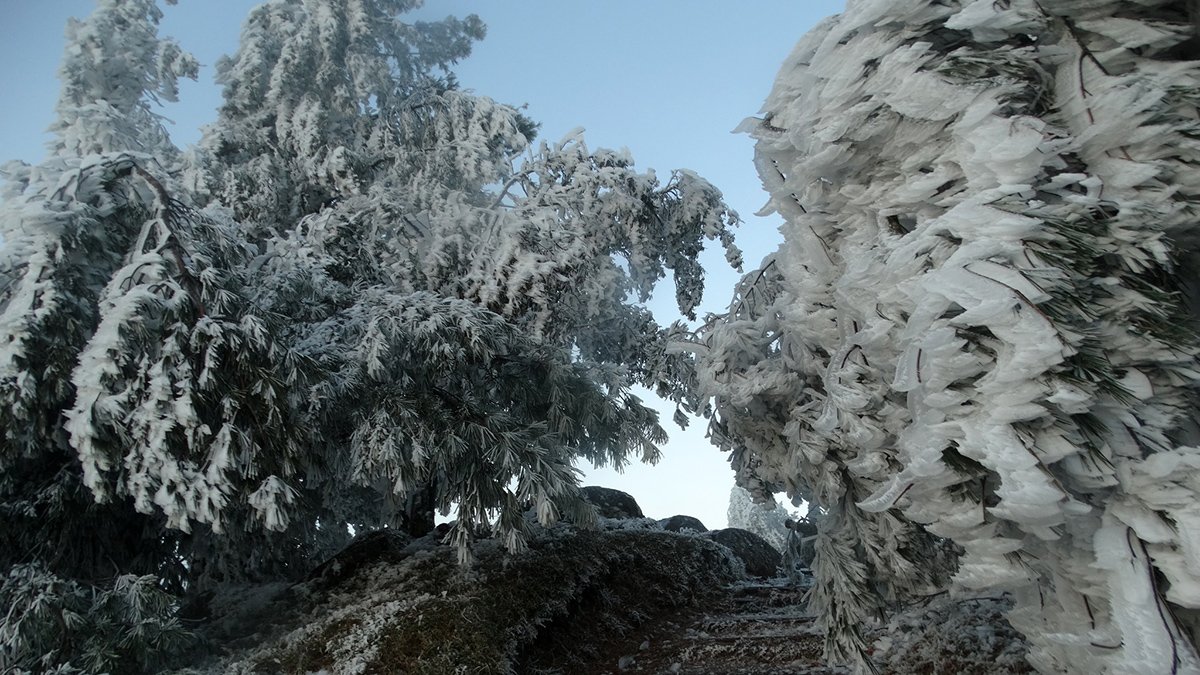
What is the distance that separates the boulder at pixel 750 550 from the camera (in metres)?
14.7

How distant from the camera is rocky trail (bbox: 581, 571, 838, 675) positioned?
673 cm

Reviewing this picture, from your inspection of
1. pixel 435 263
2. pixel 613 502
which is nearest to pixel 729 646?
pixel 435 263

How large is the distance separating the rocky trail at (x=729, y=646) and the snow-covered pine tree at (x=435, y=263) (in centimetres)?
176

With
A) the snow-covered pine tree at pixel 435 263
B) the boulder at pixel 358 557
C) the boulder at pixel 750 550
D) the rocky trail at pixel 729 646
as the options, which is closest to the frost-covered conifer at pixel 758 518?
the boulder at pixel 750 550

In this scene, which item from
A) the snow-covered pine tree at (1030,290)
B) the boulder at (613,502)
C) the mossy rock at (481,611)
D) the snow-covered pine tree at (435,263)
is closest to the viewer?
the snow-covered pine tree at (1030,290)

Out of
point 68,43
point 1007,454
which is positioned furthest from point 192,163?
point 1007,454

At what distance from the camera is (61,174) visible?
6.33m

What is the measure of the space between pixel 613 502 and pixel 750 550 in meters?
3.10

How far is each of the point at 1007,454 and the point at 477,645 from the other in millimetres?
4992

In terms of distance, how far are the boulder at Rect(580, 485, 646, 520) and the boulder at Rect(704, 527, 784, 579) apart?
1982 millimetres

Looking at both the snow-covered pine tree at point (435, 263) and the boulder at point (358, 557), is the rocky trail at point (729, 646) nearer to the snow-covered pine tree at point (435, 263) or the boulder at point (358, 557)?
the snow-covered pine tree at point (435, 263)

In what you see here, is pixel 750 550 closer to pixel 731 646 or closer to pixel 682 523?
pixel 682 523

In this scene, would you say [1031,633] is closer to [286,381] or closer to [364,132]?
[286,381]

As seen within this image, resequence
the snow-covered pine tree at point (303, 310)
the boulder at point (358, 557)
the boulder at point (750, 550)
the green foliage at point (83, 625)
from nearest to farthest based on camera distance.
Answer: the green foliage at point (83, 625)
the snow-covered pine tree at point (303, 310)
the boulder at point (358, 557)
the boulder at point (750, 550)
